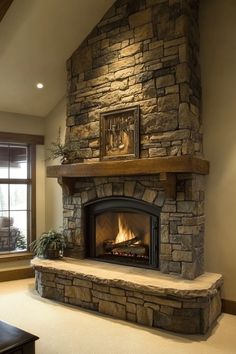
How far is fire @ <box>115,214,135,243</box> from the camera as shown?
4.60m

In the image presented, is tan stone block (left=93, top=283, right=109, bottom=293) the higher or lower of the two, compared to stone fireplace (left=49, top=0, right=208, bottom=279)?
lower

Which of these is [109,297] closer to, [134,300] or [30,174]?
[134,300]

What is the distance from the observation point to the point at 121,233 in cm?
470

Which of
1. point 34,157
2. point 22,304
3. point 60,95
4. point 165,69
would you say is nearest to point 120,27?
point 165,69

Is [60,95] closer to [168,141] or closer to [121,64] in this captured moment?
[121,64]

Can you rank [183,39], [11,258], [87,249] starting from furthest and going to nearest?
[11,258] → [87,249] → [183,39]

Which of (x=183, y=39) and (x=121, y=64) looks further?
(x=121, y=64)

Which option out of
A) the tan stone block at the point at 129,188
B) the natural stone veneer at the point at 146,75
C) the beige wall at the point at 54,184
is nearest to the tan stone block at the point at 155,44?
the natural stone veneer at the point at 146,75

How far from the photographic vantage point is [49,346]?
3047mm

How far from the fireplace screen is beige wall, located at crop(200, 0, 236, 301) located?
0.78 meters

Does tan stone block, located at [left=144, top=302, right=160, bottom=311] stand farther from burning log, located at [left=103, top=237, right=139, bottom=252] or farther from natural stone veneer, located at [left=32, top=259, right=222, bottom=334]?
burning log, located at [left=103, top=237, right=139, bottom=252]

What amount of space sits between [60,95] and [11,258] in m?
2.84

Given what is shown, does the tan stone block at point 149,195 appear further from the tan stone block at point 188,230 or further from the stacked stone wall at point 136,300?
the stacked stone wall at point 136,300

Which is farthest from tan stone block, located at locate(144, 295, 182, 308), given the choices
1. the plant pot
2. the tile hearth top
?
the plant pot
